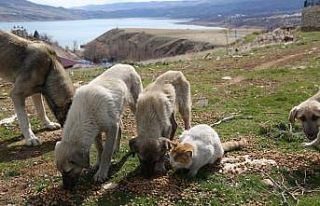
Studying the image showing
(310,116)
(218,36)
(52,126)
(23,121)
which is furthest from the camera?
(218,36)

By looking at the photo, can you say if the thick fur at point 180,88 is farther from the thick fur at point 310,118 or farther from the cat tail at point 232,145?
the thick fur at point 310,118

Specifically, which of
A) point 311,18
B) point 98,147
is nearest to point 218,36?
point 311,18

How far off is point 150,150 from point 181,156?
1.86 feet

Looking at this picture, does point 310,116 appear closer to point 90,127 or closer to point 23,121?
point 90,127

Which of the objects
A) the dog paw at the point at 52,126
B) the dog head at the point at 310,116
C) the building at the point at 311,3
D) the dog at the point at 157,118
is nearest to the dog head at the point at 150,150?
the dog at the point at 157,118

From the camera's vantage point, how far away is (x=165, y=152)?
9.48 m

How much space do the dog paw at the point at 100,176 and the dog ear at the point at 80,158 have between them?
25.0 inches

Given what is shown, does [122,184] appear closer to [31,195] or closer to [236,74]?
[31,195]

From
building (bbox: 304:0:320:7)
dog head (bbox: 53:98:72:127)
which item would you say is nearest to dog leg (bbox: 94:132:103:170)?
dog head (bbox: 53:98:72:127)

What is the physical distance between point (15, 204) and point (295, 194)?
15.3 feet

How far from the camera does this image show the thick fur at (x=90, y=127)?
29.9ft

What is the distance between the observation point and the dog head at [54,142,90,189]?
905 centimetres

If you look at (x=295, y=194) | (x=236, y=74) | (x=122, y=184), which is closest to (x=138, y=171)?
(x=122, y=184)

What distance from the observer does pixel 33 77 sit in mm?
12602
